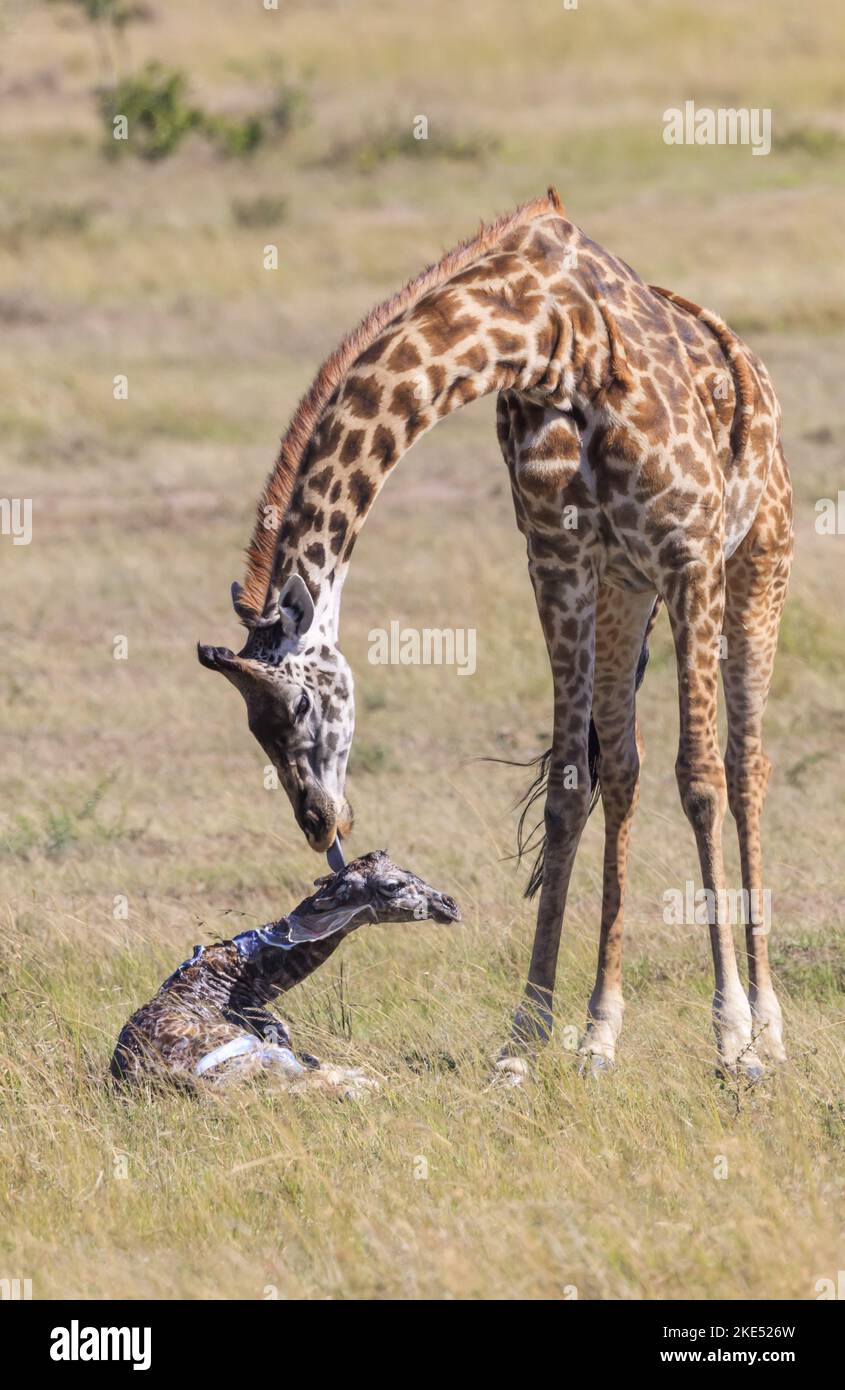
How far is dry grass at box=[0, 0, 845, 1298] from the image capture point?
188 inches

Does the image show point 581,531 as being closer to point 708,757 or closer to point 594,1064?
point 708,757

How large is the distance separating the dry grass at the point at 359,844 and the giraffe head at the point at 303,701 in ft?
2.99

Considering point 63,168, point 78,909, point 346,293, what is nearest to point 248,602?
point 78,909

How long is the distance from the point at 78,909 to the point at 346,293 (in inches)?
657

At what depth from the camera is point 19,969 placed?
6.57 meters

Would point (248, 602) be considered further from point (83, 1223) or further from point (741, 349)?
point (741, 349)

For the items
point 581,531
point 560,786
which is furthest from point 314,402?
point 560,786

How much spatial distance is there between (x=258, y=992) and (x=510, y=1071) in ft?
2.80

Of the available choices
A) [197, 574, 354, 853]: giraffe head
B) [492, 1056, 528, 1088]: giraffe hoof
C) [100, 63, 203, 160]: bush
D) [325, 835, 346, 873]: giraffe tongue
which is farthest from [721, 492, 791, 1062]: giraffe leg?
[100, 63, 203, 160]: bush

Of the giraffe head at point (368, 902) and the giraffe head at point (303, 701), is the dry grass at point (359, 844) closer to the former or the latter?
the giraffe head at point (368, 902)

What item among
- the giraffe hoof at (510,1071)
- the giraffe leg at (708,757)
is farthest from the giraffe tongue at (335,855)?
the giraffe leg at (708,757)

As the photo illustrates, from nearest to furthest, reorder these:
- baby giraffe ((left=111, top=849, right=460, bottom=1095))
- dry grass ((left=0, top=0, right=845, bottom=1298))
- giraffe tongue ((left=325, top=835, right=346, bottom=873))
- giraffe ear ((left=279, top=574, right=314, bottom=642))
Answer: dry grass ((left=0, top=0, right=845, bottom=1298))
giraffe ear ((left=279, top=574, right=314, bottom=642))
giraffe tongue ((left=325, top=835, right=346, bottom=873))
baby giraffe ((left=111, top=849, right=460, bottom=1095))

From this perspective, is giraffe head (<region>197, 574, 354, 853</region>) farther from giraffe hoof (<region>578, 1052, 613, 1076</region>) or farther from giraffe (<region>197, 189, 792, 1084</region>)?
giraffe hoof (<region>578, 1052, 613, 1076</region>)

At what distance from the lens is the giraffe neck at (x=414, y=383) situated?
5.09 m
